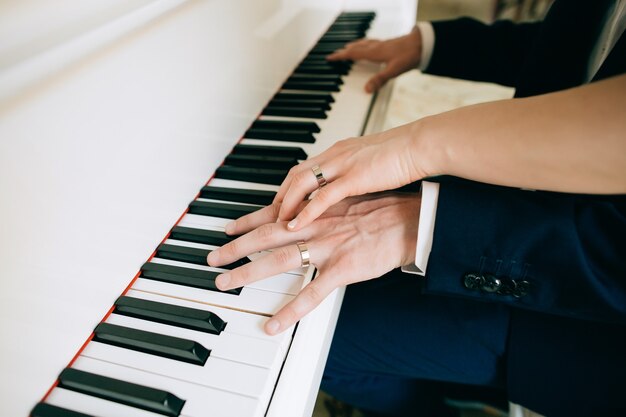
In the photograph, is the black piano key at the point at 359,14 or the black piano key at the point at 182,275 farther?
the black piano key at the point at 359,14

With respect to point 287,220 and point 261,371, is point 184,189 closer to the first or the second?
point 287,220

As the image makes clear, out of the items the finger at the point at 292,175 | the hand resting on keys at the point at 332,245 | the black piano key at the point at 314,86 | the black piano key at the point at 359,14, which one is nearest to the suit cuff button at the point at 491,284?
the hand resting on keys at the point at 332,245

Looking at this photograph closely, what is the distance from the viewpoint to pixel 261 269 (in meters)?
0.66

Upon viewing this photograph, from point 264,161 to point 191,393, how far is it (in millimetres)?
550

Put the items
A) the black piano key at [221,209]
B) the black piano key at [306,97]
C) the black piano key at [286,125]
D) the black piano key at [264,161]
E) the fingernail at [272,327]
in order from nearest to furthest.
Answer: the fingernail at [272,327], the black piano key at [221,209], the black piano key at [264,161], the black piano key at [286,125], the black piano key at [306,97]

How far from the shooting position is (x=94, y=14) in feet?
1.95

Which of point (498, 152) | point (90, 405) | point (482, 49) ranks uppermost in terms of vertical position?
point (498, 152)

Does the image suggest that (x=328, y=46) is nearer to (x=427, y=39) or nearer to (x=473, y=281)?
(x=427, y=39)

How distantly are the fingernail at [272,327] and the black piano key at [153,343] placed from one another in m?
0.09

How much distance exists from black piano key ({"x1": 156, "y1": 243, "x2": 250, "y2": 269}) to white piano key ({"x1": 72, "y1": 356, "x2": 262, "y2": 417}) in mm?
206

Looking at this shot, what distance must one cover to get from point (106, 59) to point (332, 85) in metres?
0.79

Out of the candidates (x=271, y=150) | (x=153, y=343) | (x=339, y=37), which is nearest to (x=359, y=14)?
(x=339, y=37)

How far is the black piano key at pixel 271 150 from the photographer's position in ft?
3.20

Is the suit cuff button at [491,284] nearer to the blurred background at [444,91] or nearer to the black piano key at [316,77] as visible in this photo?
the blurred background at [444,91]
